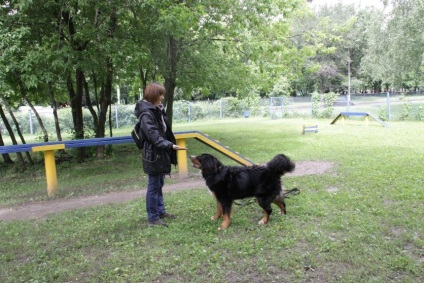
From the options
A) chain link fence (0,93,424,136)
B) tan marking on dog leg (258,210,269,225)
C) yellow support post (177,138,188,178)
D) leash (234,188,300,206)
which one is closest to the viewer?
tan marking on dog leg (258,210,269,225)

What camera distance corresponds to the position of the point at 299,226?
438 cm

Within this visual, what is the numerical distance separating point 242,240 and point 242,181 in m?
0.75

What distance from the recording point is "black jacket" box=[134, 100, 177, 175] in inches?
166

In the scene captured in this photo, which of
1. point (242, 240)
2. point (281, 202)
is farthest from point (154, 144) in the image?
point (281, 202)

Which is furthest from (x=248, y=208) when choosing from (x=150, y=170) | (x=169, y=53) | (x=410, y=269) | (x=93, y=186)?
(x=169, y=53)

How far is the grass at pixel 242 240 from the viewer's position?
10.9 feet

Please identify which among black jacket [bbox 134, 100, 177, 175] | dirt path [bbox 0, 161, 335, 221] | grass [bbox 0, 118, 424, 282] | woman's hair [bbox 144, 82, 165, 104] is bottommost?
dirt path [bbox 0, 161, 335, 221]

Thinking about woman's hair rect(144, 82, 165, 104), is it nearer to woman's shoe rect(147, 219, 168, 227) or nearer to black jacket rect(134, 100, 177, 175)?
black jacket rect(134, 100, 177, 175)

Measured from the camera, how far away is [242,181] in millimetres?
4449

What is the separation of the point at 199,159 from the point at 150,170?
635 mm

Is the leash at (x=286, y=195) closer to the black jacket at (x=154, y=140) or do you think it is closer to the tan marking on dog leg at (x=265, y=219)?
the tan marking on dog leg at (x=265, y=219)

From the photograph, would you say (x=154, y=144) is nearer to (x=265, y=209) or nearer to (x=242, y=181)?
(x=242, y=181)

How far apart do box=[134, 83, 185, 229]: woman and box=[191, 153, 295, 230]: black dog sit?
15.1 inches

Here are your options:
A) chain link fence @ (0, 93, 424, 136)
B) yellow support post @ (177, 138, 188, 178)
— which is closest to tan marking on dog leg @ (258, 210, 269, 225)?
yellow support post @ (177, 138, 188, 178)
